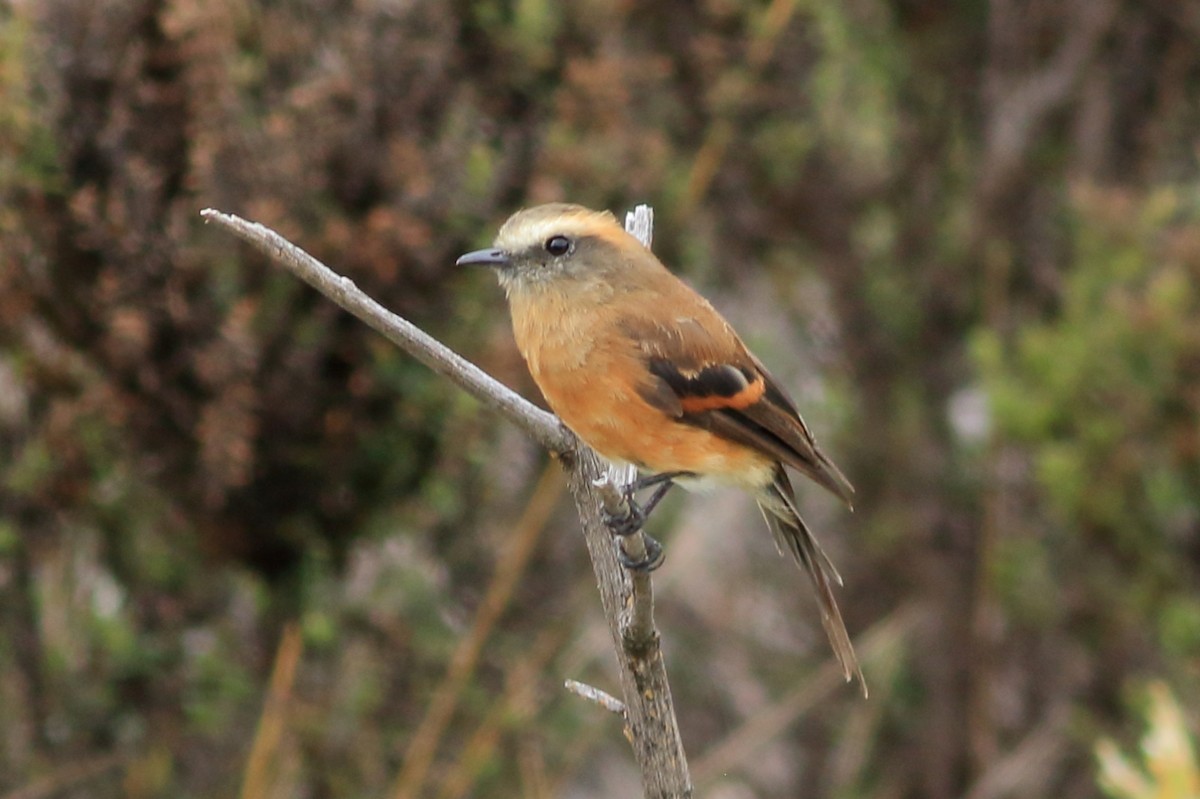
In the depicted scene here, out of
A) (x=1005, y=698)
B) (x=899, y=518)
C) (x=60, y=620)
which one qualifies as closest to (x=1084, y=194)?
(x=899, y=518)

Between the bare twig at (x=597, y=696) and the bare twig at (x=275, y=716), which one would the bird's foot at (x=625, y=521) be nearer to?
the bare twig at (x=597, y=696)

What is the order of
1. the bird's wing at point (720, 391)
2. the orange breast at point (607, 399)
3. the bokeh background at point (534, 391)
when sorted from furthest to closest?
the bokeh background at point (534, 391), the bird's wing at point (720, 391), the orange breast at point (607, 399)

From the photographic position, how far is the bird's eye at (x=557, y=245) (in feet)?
10.2

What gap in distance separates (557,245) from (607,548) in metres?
0.75

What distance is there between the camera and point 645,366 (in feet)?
Answer: 9.73

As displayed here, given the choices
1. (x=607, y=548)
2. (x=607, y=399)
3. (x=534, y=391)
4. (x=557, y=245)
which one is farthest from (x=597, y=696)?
(x=534, y=391)

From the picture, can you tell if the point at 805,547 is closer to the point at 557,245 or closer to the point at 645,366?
the point at 645,366

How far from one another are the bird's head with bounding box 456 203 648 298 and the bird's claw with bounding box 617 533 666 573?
2.26ft

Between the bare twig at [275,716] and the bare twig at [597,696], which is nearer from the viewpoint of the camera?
the bare twig at [597,696]

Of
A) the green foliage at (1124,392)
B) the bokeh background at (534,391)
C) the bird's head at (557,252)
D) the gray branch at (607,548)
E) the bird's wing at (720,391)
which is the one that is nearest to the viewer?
the gray branch at (607,548)

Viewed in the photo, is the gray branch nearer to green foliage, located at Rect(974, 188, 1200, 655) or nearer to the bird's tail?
the bird's tail

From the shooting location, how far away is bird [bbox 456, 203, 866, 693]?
2.92 meters

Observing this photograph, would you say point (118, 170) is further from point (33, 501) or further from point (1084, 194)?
point (1084, 194)

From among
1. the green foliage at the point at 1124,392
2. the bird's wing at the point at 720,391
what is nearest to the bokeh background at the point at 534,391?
the green foliage at the point at 1124,392
